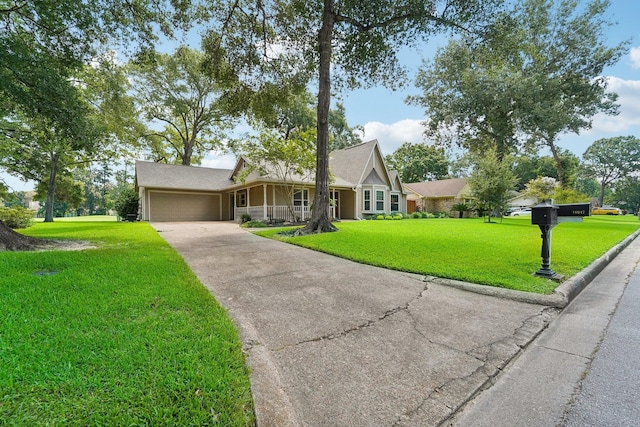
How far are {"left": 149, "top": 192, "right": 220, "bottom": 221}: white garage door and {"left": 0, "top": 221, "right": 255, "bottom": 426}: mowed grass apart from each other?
18386mm

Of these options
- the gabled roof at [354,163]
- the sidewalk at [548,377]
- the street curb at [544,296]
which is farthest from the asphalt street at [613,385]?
the gabled roof at [354,163]

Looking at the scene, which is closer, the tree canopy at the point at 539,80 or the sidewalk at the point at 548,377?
the sidewalk at the point at 548,377

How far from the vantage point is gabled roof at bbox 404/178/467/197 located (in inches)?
1240

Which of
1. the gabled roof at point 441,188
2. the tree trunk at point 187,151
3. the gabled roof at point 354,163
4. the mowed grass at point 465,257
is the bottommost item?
the mowed grass at point 465,257

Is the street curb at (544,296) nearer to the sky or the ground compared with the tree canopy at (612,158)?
nearer to the ground

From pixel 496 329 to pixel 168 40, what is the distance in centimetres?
1308

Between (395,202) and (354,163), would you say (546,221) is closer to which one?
(354,163)

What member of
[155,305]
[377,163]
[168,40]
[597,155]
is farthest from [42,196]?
[597,155]

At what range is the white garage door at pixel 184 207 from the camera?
2086 centimetres

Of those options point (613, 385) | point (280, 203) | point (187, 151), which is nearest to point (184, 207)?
point (280, 203)

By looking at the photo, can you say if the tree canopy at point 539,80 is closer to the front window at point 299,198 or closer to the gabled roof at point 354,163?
the gabled roof at point 354,163

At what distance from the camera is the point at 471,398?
2.10 m

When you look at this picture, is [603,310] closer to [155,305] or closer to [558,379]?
[558,379]

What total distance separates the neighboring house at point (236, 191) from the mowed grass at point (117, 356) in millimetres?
14817
